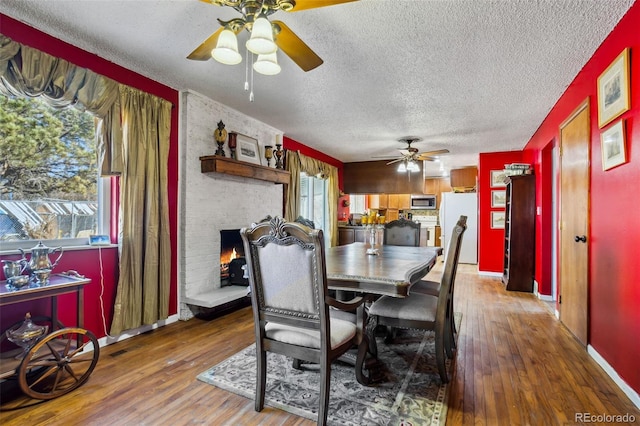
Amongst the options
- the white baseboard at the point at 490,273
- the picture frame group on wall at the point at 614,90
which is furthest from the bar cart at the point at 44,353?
the white baseboard at the point at 490,273

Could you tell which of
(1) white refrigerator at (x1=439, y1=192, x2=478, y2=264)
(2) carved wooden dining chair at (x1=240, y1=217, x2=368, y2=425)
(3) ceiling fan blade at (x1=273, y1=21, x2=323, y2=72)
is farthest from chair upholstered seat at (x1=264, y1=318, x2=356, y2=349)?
(1) white refrigerator at (x1=439, y1=192, x2=478, y2=264)

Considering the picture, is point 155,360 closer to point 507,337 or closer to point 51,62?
point 51,62

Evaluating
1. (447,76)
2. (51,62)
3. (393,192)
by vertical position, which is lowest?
(393,192)

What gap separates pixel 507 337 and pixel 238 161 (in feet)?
10.8

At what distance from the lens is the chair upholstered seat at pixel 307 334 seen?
1674mm

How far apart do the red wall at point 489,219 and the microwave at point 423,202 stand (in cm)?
276

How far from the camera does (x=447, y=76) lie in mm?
2928

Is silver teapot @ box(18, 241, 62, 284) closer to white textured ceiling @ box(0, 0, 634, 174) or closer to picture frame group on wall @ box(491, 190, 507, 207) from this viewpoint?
white textured ceiling @ box(0, 0, 634, 174)

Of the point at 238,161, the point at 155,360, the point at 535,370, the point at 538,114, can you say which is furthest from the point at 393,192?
the point at 155,360

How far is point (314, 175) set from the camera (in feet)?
19.8

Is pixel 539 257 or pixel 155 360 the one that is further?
pixel 539 257

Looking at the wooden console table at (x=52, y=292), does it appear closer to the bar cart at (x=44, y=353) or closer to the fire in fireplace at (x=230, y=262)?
the bar cart at (x=44, y=353)

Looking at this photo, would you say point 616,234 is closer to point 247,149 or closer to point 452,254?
point 452,254

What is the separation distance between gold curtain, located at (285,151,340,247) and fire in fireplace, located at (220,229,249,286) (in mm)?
1269
